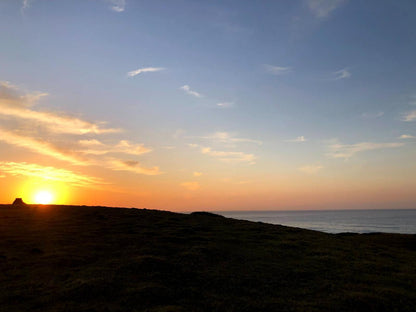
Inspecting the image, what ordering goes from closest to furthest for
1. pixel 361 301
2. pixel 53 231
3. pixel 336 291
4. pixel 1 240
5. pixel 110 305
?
pixel 110 305 → pixel 361 301 → pixel 336 291 → pixel 1 240 → pixel 53 231

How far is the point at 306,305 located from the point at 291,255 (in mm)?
11412

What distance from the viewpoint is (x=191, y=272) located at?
67.9ft

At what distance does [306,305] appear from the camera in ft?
50.8

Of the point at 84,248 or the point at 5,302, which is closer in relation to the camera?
the point at 5,302

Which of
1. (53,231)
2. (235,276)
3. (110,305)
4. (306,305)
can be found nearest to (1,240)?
(53,231)

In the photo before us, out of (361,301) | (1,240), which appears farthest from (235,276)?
(1,240)

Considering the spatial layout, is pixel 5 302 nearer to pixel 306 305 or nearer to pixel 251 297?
pixel 251 297

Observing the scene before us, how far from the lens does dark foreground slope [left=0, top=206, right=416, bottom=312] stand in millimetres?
15750

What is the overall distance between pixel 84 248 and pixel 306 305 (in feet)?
60.8

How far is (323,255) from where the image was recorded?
27.1 metres

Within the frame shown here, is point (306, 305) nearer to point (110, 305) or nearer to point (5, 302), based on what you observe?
point (110, 305)

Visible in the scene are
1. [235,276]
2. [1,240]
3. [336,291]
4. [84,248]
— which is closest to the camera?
[336,291]

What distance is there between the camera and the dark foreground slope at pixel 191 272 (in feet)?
51.7

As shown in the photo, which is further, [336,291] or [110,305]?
[336,291]
